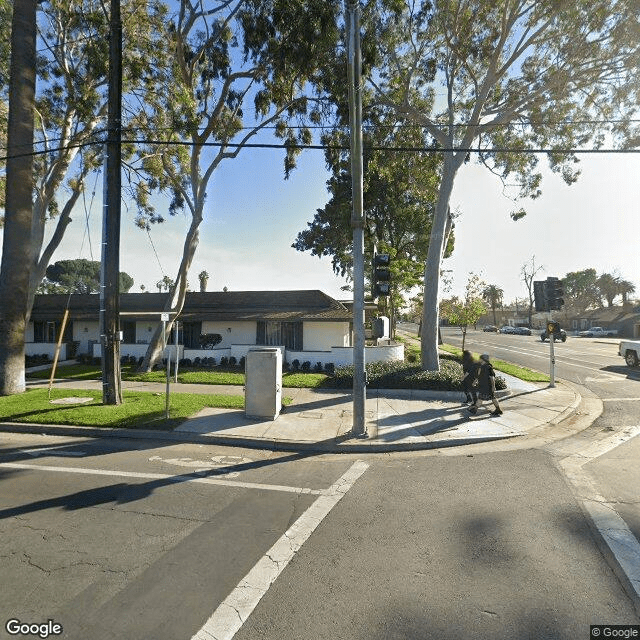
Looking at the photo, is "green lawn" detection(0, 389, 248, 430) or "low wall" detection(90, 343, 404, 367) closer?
"green lawn" detection(0, 389, 248, 430)

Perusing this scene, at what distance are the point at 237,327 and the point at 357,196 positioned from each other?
1401 cm

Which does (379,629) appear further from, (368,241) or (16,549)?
(368,241)

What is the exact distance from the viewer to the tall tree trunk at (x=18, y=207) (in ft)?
38.0

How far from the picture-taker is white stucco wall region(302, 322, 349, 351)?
19.7 m

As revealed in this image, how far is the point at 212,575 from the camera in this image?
3.50 metres

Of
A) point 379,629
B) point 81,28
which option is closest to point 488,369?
point 379,629

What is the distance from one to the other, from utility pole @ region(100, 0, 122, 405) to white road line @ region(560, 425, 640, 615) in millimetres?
10615

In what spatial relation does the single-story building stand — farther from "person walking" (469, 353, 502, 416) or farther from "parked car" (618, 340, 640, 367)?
"parked car" (618, 340, 640, 367)

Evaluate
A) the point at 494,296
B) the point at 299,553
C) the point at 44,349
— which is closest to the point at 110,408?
the point at 299,553

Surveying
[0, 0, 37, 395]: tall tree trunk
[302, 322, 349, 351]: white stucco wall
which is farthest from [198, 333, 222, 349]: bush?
[0, 0, 37, 395]: tall tree trunk

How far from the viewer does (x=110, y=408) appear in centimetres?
997

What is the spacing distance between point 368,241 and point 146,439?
2412 cm

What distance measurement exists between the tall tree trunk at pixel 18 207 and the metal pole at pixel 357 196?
404 inches

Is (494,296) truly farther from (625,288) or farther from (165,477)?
(165,477)
